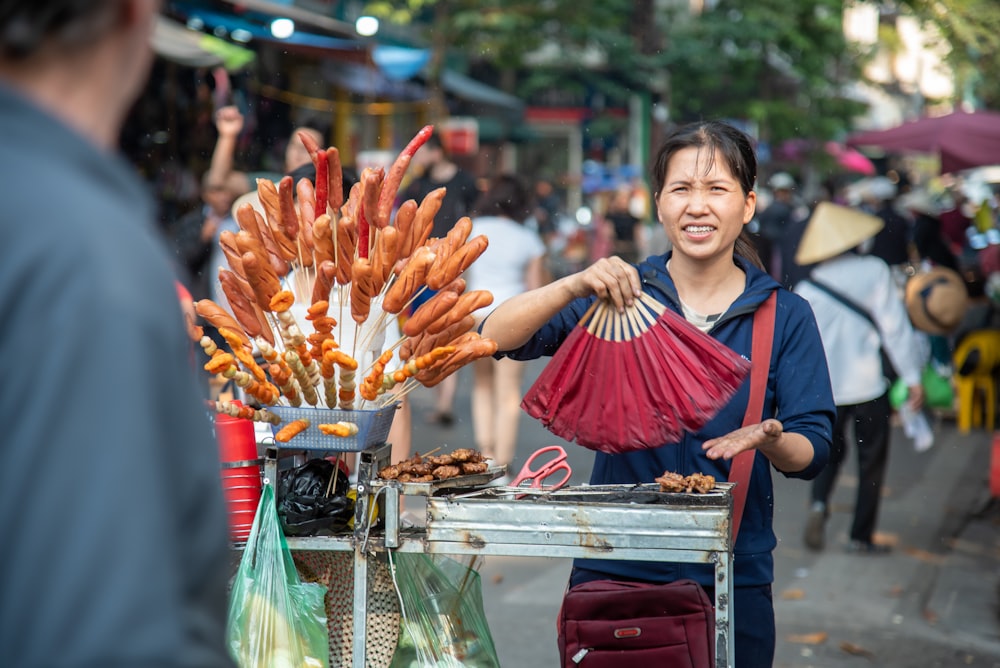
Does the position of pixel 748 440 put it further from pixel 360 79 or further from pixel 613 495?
pixel 360 79

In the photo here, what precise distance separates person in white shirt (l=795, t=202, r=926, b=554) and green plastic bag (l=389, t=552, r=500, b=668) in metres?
4.13

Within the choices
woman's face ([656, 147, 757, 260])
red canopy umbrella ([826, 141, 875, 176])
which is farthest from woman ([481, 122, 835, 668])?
red canopy umbrella ([826, 141, 875, 176])

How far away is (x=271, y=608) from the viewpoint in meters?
2.70

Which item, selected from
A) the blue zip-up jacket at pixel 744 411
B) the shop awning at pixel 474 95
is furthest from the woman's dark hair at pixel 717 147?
the shop awning at pixel 474 95

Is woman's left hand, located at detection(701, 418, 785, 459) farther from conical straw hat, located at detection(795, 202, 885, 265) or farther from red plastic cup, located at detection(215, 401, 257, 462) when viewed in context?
conical straw hat, located at detection(795, 202, 885, 265)

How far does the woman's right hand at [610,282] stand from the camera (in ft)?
8.98

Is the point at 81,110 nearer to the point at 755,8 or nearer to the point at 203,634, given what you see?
the point at 203,634

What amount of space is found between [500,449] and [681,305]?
498 centimetres

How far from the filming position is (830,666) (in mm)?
5230

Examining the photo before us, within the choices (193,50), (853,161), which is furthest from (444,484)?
(853,161)

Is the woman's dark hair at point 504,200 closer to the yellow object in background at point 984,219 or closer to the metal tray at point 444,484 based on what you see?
the metal tray at point 444,484

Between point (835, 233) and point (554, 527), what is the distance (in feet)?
15.6

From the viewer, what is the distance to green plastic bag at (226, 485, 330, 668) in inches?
105

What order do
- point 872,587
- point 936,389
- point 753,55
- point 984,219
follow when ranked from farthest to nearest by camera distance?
point 753,55, point 984,219, point 936,389, point 872,587
